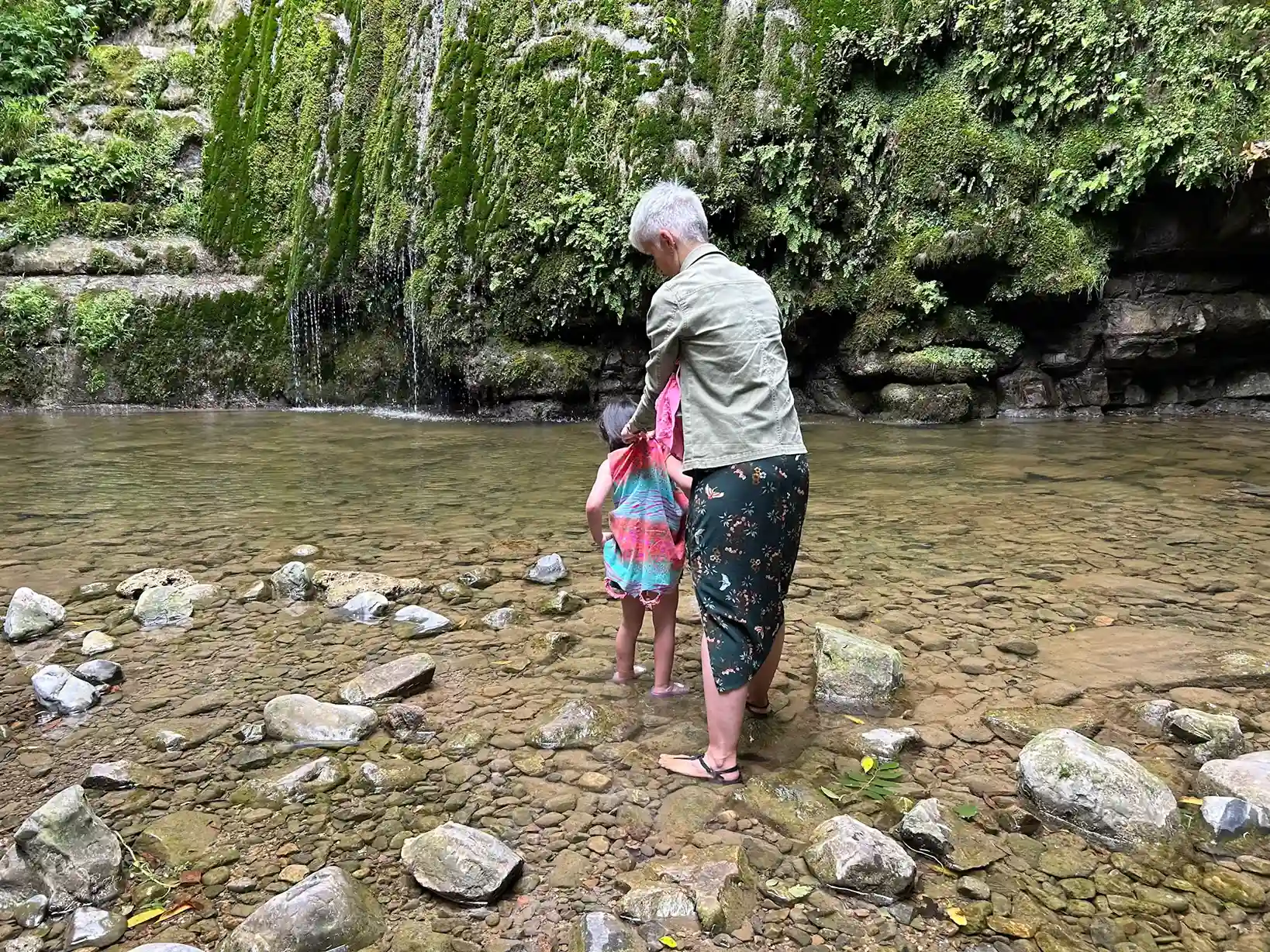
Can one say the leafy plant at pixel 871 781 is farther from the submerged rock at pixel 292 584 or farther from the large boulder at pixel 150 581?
the large boulder at pixel 150 581

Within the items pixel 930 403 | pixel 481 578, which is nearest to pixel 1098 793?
pixel 481 578

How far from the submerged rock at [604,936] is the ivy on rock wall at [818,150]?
405 inches

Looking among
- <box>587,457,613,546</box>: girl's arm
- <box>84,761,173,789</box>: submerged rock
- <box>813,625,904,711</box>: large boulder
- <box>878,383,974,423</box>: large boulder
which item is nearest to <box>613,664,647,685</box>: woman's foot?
<box>587,457,613,546</box>: girl's arm

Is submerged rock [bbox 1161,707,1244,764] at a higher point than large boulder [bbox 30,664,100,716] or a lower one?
higher

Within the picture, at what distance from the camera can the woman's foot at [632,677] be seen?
10.8 ft

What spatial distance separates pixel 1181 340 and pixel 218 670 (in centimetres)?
1255

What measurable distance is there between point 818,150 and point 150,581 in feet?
34.7

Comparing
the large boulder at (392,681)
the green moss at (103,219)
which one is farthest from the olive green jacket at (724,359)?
the green moss at (103,219)

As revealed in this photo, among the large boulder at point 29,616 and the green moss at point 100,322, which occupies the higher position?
the green moss at point 100,322

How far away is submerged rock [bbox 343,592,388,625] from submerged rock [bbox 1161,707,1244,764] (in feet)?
10.9

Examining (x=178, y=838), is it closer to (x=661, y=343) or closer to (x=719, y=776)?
(x=719, y=776)

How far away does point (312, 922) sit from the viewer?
6.10 feet

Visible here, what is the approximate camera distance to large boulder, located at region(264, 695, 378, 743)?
111 inches

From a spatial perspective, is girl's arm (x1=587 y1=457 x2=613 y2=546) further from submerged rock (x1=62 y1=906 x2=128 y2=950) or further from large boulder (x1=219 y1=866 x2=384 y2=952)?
submerged rock (x1=62 y1=906 x2=128 y2=950)
